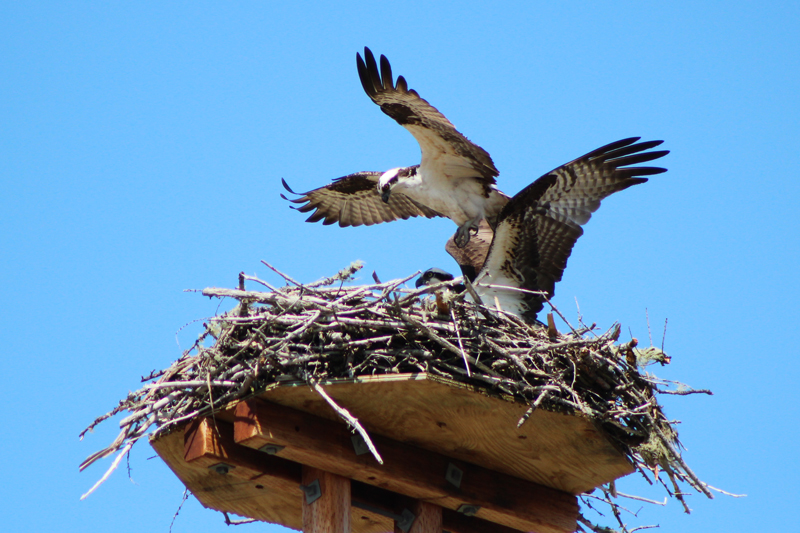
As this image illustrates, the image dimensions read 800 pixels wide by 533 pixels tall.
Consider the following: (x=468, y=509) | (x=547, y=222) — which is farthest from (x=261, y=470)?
(x=547, y=222)

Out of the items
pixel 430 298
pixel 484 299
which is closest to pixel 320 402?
pixel 430 298

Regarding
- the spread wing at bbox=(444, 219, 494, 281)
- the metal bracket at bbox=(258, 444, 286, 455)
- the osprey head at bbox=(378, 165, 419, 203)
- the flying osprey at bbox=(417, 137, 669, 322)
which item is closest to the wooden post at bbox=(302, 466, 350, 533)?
the metal bracket at bbox=(258, 444, 286, 455)

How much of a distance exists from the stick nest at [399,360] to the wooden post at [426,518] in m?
0.86

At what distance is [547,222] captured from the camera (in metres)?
5.65

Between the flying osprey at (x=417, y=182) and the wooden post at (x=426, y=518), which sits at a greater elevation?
A: the flying osprey at (x=417, y=182)

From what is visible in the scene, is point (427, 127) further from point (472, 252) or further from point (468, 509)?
point (468, 509)

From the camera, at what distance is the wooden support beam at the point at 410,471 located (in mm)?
3926

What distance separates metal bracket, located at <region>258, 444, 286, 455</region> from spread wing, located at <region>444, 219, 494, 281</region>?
2.52 meters

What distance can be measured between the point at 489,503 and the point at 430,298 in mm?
1377

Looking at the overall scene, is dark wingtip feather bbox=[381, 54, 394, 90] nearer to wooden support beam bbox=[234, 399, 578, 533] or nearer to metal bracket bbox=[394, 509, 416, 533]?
wooden support beam bbox=[234, 399, 578, 533]

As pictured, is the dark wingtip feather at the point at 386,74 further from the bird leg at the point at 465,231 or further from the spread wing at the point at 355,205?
the spread wing at the point at 355,205

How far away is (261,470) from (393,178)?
109 inches

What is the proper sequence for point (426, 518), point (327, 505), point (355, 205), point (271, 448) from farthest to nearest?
point (355, 205), point (426, 518), point (327, 505), point (271, 448)

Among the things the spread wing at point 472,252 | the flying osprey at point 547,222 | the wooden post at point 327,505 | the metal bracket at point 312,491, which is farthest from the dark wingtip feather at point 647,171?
the metal bracket at point 312,491
